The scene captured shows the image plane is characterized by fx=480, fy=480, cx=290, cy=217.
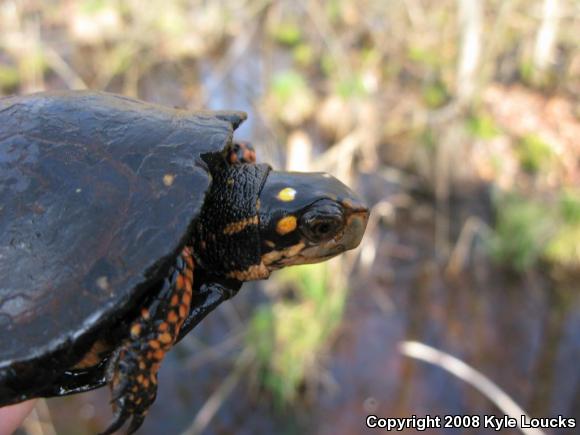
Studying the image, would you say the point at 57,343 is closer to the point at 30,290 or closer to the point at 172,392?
the point at 30,290

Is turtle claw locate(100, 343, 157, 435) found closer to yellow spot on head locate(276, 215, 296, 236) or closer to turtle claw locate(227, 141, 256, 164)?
yellow spot on head locate(276, 215, 296, 236)

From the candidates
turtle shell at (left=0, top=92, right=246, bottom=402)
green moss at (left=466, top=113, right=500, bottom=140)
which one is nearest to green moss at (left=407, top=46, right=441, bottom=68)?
green moss at (left=466, top=113, right=500, bottom=140)

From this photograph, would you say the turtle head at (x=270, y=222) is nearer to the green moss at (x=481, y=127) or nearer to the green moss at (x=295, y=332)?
the green moss at (x=295, y=332)

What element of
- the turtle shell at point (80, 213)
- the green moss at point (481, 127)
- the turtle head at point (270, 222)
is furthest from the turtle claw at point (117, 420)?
the green moss at point (481, 127)

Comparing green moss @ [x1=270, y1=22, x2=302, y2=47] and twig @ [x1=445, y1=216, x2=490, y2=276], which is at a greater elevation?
green moss @ [x1=270, y1=22, x2=302, y2=47]

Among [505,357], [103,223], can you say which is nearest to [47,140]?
[103,223]

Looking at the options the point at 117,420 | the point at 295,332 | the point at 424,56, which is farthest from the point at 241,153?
the point at 424,56

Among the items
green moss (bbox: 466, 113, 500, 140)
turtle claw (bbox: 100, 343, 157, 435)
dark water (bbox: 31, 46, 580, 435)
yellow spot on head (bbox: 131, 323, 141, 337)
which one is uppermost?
yellow spot on head (bbox: 131, 323, 141, 337)
